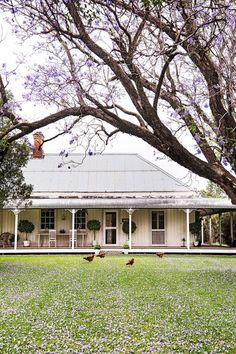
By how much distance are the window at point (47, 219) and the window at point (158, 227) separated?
5.83m

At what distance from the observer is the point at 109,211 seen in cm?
2709

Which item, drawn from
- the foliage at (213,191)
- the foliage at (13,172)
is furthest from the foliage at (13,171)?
the foliage at (213,191)

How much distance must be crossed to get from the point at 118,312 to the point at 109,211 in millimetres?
18413

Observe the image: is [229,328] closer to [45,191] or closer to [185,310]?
[185,310]

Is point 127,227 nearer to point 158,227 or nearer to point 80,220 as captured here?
point 158,227

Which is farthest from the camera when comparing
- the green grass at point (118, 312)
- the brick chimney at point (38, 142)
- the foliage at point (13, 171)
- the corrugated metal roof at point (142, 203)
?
the corrugated metal roof at point (142, 203)

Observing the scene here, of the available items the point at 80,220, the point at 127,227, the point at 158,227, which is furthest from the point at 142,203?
the point at 80,220

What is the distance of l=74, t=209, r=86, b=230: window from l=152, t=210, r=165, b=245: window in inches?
157

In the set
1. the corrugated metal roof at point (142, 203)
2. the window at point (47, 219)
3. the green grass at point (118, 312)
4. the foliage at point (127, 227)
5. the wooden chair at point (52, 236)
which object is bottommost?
the green grass at point (118, 312)

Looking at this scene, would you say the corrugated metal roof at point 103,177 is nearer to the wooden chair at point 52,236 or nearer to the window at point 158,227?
the window at point 158,227

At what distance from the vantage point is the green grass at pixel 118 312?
6477 millimetres

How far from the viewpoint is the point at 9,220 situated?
26.8m

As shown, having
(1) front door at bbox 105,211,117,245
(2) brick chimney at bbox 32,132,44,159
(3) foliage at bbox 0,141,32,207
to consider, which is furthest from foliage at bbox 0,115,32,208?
(1) front door at bbox 105,211,117,245

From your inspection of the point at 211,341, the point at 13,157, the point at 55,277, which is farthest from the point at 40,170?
the point at 211,341
